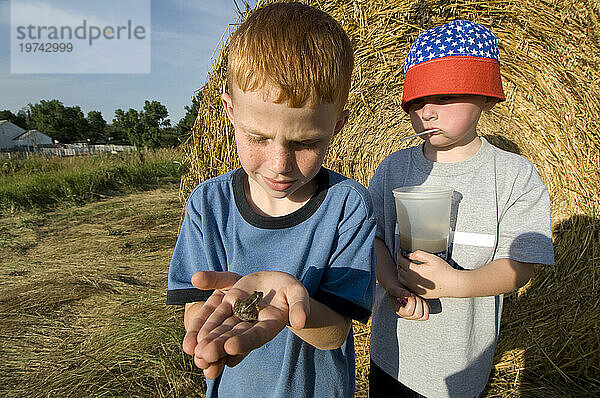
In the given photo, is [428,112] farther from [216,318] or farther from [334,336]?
[216,318]

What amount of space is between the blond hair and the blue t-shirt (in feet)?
1.10

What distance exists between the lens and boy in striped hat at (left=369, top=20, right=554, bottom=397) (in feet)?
4.32

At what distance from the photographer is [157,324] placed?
3129 mm

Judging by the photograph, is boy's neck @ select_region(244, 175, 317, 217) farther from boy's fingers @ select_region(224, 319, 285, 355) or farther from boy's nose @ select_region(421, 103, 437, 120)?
boy's nose @ select_region(421, 103, 437, 120)

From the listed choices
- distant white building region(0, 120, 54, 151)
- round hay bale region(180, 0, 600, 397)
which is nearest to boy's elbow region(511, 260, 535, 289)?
round hay bale region(180, 0, 600, 397)

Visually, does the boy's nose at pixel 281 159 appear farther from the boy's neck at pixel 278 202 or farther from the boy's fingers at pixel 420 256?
the boy's fingers at pixel 420 256

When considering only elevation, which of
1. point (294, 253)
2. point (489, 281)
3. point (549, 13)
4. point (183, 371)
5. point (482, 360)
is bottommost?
point (183, 371)

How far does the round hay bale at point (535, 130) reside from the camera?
85.4 inches

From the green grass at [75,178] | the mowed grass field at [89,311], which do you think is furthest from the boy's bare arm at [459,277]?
the green grass at [75,178]

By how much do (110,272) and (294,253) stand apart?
186 inches

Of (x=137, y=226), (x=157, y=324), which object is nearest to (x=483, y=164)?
(x=157, y=324)

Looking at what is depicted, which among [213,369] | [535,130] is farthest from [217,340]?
[535,130]

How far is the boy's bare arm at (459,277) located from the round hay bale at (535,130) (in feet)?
4.73

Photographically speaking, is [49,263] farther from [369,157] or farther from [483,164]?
[483,164]
